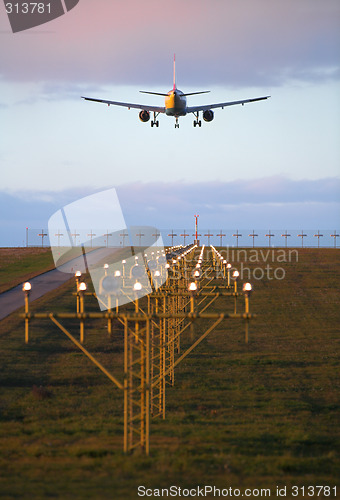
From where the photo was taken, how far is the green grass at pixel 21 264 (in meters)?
76.0

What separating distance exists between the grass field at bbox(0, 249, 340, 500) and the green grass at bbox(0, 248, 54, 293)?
86.3 ft

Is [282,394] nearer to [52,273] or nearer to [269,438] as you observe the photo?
[269,438]

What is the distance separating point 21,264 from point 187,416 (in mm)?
73798

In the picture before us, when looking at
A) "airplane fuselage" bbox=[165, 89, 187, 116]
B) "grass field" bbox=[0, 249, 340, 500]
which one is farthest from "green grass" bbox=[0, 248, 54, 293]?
"airplane fuselage" bbox=[165, 89, 187, 116]

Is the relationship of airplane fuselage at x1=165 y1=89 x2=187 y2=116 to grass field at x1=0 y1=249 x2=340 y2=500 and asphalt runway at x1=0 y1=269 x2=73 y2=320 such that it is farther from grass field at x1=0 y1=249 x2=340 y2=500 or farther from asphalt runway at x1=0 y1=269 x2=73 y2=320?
grass field at x1=0 y1=249 x2=340 y2=500

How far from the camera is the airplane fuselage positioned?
64625 mm

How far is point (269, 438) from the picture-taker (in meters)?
24.8

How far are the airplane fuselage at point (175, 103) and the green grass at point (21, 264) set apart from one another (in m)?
26.9

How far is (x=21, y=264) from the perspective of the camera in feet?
318

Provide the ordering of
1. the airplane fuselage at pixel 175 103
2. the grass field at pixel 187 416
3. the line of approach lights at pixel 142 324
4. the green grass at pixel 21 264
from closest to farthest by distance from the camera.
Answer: the grass field at pixel 187 416 → the line of approach lights at pixel 142 324 → the airplane fuselage at pixel 175 103 → the green grass at pixel 21 264

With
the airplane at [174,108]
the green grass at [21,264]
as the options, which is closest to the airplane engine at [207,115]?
the airplane at [174,108]

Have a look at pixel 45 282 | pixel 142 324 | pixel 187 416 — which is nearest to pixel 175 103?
pixel 45 282

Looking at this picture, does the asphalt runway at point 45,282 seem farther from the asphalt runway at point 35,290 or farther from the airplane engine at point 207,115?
the airplane engine at point 207,115

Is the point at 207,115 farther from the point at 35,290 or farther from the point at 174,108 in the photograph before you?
the point at 35,290
